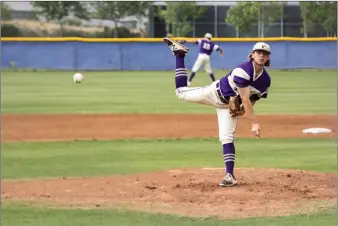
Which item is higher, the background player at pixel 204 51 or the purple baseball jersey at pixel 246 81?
the purple baseball jersey at pixel 246 81

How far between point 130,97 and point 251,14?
940 inches

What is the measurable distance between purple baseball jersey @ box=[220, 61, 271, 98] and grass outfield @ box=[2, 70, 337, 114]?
1055 centimetres

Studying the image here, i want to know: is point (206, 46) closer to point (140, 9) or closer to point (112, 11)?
point (140, 9)

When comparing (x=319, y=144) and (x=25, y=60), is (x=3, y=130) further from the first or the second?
(x=25, y=60)

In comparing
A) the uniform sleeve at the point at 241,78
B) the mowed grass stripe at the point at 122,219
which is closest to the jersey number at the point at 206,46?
the uniform sleeve at the point at 241,78

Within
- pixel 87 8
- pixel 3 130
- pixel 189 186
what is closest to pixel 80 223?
pixel 189 186

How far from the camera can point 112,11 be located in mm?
46125

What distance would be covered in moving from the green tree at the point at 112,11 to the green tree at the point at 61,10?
91cm

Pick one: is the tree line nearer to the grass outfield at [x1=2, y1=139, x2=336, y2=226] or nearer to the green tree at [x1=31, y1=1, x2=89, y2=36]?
the green tree at [x1=31, y1=1, x2=89, y2=36]

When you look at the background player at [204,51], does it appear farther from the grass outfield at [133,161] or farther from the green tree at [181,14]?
the green tree at [181,14]

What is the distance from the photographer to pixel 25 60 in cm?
4184

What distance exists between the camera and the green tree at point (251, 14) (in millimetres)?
45469

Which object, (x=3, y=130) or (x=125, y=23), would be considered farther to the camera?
(x=125, y=23)

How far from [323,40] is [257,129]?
3431cm
